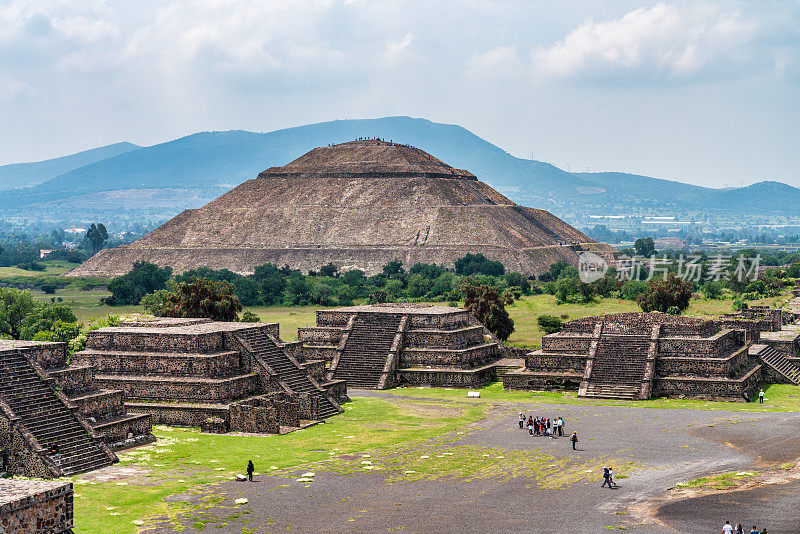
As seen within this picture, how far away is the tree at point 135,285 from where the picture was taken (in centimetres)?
13475

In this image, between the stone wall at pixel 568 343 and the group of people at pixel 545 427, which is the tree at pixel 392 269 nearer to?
the stone wall at pixel 568 343

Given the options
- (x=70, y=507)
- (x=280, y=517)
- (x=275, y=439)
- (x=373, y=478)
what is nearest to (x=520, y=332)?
(x=275, y=439)

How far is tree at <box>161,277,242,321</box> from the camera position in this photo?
76688 mm

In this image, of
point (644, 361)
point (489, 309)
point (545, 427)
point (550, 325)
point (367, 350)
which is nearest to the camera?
point (545, 427)

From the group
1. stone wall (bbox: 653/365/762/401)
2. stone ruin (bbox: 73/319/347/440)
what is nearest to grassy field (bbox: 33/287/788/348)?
stone wall (bbox: 653/365/762/401)

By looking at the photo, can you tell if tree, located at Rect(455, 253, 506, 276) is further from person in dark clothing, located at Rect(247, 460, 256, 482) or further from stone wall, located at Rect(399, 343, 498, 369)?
person in dark clothing, located at Rect(247, 460, 256, 482)

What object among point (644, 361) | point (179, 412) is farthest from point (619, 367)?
point (179, 412)

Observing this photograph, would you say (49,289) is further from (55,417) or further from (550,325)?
(55,417)

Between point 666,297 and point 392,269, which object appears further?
point 392,269

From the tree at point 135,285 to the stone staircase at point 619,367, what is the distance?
8527cm

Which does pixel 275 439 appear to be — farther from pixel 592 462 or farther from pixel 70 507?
pixel 70 507

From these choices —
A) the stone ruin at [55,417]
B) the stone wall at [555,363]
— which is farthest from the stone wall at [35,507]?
the stone wall at [555,363]

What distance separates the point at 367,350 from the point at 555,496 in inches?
1258

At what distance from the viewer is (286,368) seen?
183ft
